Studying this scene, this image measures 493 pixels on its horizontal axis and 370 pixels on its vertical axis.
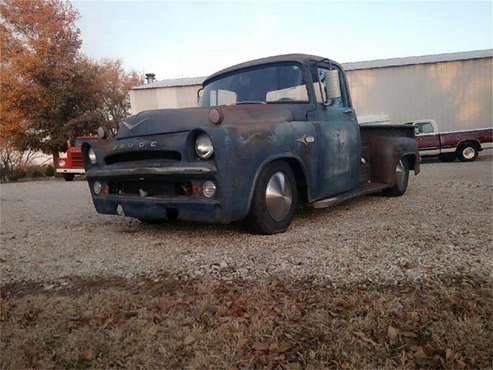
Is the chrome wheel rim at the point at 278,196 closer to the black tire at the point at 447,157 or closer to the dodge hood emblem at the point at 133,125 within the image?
the dodge hood emblem at the point at 133,125

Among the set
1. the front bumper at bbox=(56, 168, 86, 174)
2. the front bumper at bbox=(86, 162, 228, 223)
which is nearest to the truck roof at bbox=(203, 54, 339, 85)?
the front bumper at bbox=(86, 162, 228, 223)

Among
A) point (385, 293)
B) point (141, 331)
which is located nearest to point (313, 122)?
point (385, 293)

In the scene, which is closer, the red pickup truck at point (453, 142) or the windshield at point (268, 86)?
the windshield at point (268, 86)

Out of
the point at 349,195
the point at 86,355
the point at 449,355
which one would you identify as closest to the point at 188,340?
the point at 86,355

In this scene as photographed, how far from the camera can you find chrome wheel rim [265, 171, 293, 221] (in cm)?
365

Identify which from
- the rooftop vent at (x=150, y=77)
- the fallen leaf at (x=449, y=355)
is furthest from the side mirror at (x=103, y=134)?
the rooftop vent at (x=150, y=77)

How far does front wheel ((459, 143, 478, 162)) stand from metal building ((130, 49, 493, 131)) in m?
3.44

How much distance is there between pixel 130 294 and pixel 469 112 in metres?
19.5

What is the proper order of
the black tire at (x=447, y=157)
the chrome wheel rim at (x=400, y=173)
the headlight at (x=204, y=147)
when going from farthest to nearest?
the black tire at (x=447, y=157) < the chrome wheel rim at (x=400, y=173) < the headlight at (x=204, y=147)

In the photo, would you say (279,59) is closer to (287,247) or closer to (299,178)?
(299,178)

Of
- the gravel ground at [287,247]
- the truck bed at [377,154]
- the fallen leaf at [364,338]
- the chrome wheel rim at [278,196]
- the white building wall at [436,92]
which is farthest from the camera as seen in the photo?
the white building wall at [436,92]

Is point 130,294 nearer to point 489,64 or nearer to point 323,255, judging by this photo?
point 323,255

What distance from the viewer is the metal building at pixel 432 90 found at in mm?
17641

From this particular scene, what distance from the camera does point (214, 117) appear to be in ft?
10.5
